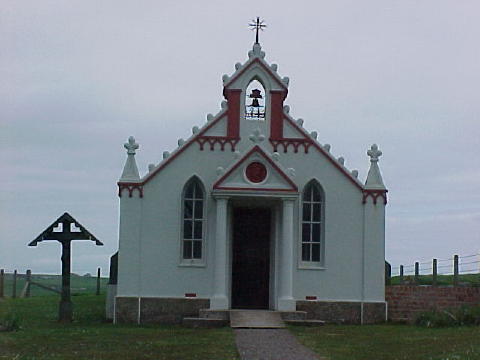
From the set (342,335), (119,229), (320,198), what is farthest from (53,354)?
(320,198)

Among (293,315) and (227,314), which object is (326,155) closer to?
(293,315)

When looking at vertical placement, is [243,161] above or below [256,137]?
below

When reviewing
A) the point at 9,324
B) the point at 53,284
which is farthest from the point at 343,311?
the point at 53,284

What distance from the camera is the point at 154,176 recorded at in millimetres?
26875

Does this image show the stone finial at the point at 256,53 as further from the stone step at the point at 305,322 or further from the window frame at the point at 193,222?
the stone step at the point at 305,322

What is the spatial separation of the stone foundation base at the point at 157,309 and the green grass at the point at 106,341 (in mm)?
785

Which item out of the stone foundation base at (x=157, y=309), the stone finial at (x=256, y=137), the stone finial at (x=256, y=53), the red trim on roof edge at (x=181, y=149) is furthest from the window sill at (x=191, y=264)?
the stone finial at (x=256, y=53)

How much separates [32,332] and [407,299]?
11.6 meters

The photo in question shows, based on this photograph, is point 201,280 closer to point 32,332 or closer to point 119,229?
point 119,229

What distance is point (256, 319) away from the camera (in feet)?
80.5

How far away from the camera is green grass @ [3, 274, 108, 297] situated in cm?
4507

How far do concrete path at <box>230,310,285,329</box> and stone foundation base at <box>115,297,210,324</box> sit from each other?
1451mm

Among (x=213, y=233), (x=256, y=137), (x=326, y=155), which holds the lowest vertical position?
(x=213, y=233)

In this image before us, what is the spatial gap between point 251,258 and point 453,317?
6583mm
